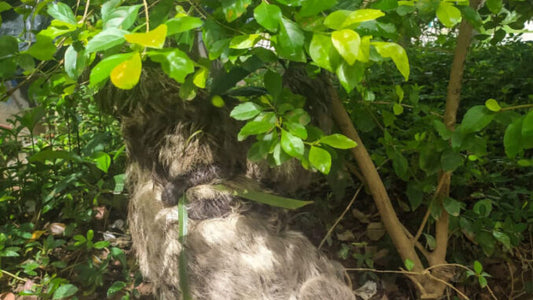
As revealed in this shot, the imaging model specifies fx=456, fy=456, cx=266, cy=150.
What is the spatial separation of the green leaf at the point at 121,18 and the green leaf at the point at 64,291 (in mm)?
1018

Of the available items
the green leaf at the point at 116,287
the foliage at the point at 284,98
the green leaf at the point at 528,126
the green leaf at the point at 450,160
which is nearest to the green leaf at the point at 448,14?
the foliage at the point at 284,98

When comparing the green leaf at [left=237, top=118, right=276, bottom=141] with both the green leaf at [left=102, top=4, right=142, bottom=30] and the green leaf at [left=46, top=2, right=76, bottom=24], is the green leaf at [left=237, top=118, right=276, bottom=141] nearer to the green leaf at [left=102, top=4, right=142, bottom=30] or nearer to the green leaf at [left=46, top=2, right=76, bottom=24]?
the green leaf at [left=102, top=4, right=142, bottom=30]

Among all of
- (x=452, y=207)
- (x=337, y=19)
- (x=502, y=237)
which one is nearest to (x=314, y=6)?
(x=337, y=19)

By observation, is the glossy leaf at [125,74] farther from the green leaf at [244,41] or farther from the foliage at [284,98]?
the green leaf at [244,41]

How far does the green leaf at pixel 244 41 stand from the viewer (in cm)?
78

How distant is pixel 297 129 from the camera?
2.97 ft

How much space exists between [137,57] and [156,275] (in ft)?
2.29

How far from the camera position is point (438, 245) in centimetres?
143

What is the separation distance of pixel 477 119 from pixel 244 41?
0.59 metres

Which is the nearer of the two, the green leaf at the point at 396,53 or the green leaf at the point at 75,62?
the green leaf at the point at 396,53

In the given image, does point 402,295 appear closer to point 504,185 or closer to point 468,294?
point 468,294

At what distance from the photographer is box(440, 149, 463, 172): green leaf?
1219 mm

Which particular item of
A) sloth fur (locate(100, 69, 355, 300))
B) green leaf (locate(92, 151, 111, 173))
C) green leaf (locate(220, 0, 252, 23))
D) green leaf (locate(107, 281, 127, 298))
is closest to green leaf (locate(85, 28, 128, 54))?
green leaf (locate(220, 0, 252, 23))

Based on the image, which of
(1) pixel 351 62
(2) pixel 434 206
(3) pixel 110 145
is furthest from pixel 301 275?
(3) pixel 110 145
